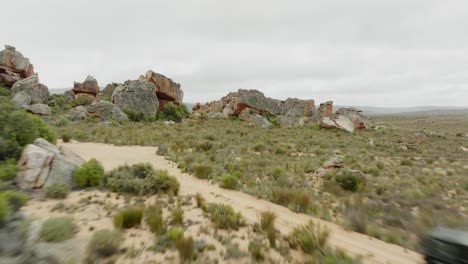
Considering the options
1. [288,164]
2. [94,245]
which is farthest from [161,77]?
[94,245]

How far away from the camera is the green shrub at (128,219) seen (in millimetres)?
5045

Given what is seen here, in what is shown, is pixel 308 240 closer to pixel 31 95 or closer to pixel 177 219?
pixel 177 219

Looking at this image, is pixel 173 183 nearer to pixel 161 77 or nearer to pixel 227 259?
pixel 227 259

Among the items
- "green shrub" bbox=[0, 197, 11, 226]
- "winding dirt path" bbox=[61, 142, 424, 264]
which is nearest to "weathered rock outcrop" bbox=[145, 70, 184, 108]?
"winding dirt path" bbox=[61, 142, 424, 264]

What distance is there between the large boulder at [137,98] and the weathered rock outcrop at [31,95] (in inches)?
351

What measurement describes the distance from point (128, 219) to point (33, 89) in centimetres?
4261

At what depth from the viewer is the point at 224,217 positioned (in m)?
5.72

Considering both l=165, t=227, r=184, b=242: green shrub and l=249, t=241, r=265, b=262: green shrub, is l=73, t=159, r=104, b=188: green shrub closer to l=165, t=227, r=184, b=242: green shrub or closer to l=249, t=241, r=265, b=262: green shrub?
l=165, t=227, r=184, b=242: green shrub

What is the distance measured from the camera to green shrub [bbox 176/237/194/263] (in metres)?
4.11

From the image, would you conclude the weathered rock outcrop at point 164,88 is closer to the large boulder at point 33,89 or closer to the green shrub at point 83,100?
the green shrub at point 83,100

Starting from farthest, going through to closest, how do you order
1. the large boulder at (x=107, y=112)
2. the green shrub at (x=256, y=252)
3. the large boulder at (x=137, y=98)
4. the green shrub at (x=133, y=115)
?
the large boulder at (x=137, y=98)
the green shrub at (x=133, y=115)
the large boulder at (x=107, y=112)
the green shrub at (x=256, y=252)

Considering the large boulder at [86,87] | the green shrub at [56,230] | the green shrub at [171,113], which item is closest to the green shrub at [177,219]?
the green shrub at [56,230]

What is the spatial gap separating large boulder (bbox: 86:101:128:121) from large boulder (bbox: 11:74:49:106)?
38.5ft

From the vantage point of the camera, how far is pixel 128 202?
258 inches
